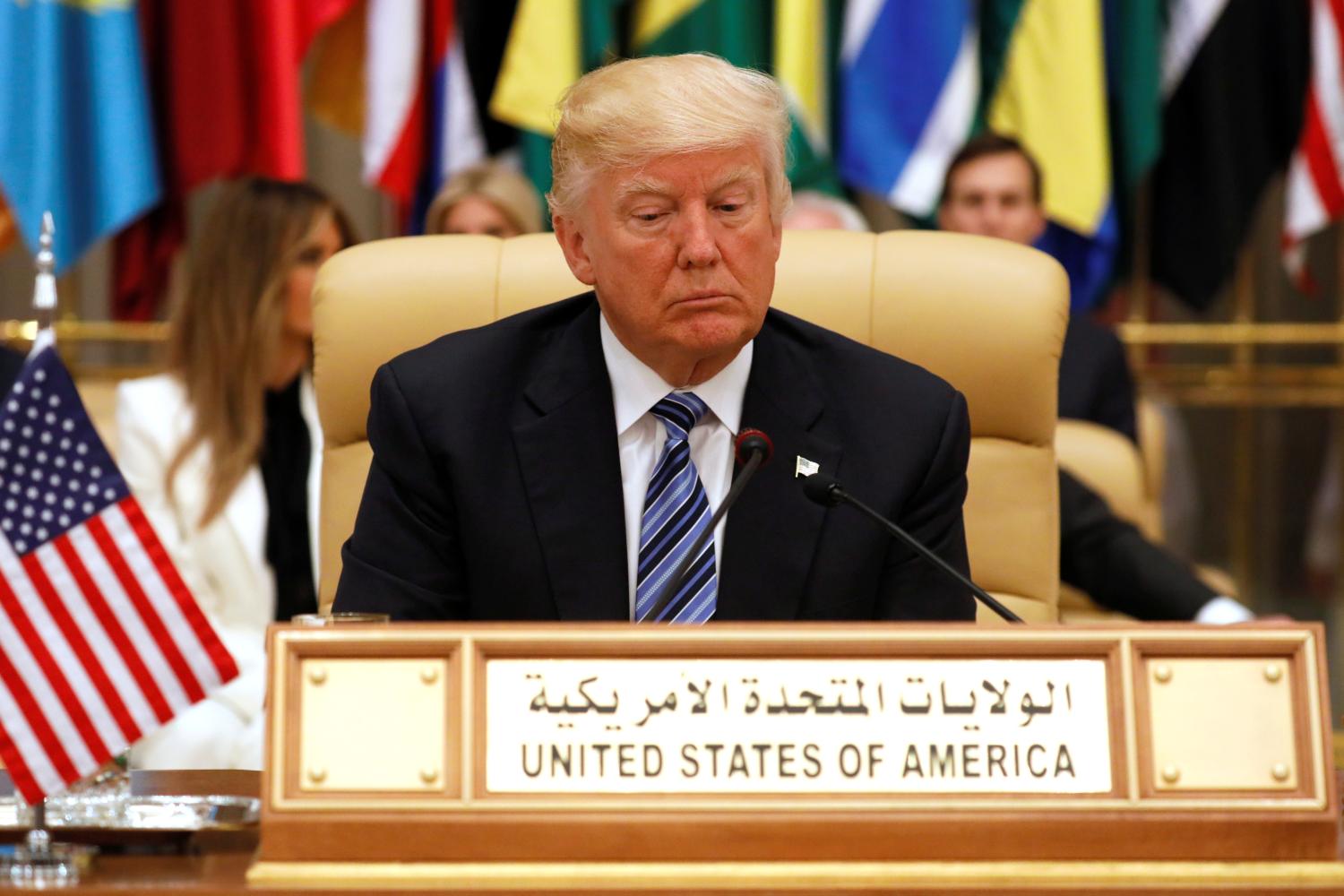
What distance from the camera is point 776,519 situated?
2.07m

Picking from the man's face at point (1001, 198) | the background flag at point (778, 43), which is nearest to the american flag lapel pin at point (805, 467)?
the man's face at point (1001, 198)

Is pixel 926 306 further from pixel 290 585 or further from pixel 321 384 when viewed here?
pixel 290 585

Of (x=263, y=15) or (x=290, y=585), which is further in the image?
(x=263, y=15)

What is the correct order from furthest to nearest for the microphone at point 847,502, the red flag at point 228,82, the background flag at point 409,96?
the background flag at point 409,96, the red flag at point 228,82, the microphone at point 847,502

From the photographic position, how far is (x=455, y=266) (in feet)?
7.95

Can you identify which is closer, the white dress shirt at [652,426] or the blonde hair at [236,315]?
the white dress shirt at [652,426]

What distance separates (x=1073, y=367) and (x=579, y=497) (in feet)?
8.31

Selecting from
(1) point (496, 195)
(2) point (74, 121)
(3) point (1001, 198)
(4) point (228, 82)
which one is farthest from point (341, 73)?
(3) point (1001, 198)

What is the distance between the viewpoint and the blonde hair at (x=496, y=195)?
14.0ft

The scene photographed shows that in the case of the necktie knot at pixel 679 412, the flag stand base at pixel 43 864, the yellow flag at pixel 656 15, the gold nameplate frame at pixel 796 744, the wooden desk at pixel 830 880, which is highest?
the yellow flag at pixel 656 15

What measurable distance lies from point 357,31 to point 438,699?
163 inches

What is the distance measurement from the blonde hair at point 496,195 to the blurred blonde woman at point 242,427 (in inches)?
14.9

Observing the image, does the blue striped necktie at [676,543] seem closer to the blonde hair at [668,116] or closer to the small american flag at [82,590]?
the blonde hair at [668,116]

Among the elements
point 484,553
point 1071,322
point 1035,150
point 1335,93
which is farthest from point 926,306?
point 1335,93
